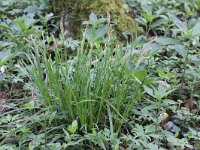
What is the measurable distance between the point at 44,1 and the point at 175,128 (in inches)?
77.8

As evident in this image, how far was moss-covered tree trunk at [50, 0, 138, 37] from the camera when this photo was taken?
10.1 feet

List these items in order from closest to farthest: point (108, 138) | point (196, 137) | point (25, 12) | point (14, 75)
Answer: point (108, 138), point (196, 137), point (14, 75), point (25, 12)

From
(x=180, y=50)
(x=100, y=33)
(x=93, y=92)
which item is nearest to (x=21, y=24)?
(x=100, y=33)

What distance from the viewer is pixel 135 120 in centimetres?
213

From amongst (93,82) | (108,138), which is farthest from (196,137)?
(93,82)

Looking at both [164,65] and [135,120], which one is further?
[164,65]

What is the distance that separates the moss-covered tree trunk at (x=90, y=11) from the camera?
307 centimetres

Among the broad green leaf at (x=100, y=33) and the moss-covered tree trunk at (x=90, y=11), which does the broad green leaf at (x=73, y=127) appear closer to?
the broad green leaf at (x=100, y=33)

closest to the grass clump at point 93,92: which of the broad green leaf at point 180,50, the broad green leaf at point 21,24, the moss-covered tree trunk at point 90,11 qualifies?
the broad green leaf at point 180,50

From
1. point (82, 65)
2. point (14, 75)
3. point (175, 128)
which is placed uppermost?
point (82, 65)

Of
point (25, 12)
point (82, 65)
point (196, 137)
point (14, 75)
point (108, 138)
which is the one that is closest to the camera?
point (108, 138)

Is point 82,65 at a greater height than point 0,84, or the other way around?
point 82,65

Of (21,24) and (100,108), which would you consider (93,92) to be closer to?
(100,108)

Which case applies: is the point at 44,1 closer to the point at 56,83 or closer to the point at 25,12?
the point at 25,12
